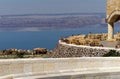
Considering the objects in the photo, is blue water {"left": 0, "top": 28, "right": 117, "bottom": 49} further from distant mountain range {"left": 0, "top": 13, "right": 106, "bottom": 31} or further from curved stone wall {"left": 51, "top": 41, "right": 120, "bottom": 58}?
curved stone wall {"left": 51, "top": 41, "right": 120, "bottom": 58}

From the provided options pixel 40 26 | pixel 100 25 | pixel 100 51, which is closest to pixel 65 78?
pixel 100 51

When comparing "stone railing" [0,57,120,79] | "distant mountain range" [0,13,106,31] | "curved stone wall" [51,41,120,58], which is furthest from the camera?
"distant mountain range" [0,13,106,31]

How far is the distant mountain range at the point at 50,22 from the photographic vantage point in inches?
5364

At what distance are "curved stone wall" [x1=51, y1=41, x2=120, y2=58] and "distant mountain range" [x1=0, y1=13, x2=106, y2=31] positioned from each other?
9676 centimetres

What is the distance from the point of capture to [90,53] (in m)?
28.9

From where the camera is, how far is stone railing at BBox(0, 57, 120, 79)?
572 inches

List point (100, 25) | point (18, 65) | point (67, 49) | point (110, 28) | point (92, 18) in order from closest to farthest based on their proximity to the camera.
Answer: point (18, 65) < point (67, 49) < point (110, 28) < point (100, 25) < point (92, 18)

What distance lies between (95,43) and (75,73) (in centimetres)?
1755

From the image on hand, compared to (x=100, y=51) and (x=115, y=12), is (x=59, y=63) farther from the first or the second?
(x=115, y=12)

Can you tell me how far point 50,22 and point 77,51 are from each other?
134 meters

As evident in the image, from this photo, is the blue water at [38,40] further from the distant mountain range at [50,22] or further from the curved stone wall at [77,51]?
the curved stone wall at [77,51]

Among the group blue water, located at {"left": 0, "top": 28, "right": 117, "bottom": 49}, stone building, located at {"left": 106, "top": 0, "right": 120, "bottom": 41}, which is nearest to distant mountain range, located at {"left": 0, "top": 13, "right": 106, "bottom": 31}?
blue water, located at {"left": 0, "top": 28, "right": 117, "bottom": 49}

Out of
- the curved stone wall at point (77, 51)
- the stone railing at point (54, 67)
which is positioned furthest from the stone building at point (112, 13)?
the stone railing at point (54, 67)

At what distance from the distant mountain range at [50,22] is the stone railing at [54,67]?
11466 cm
